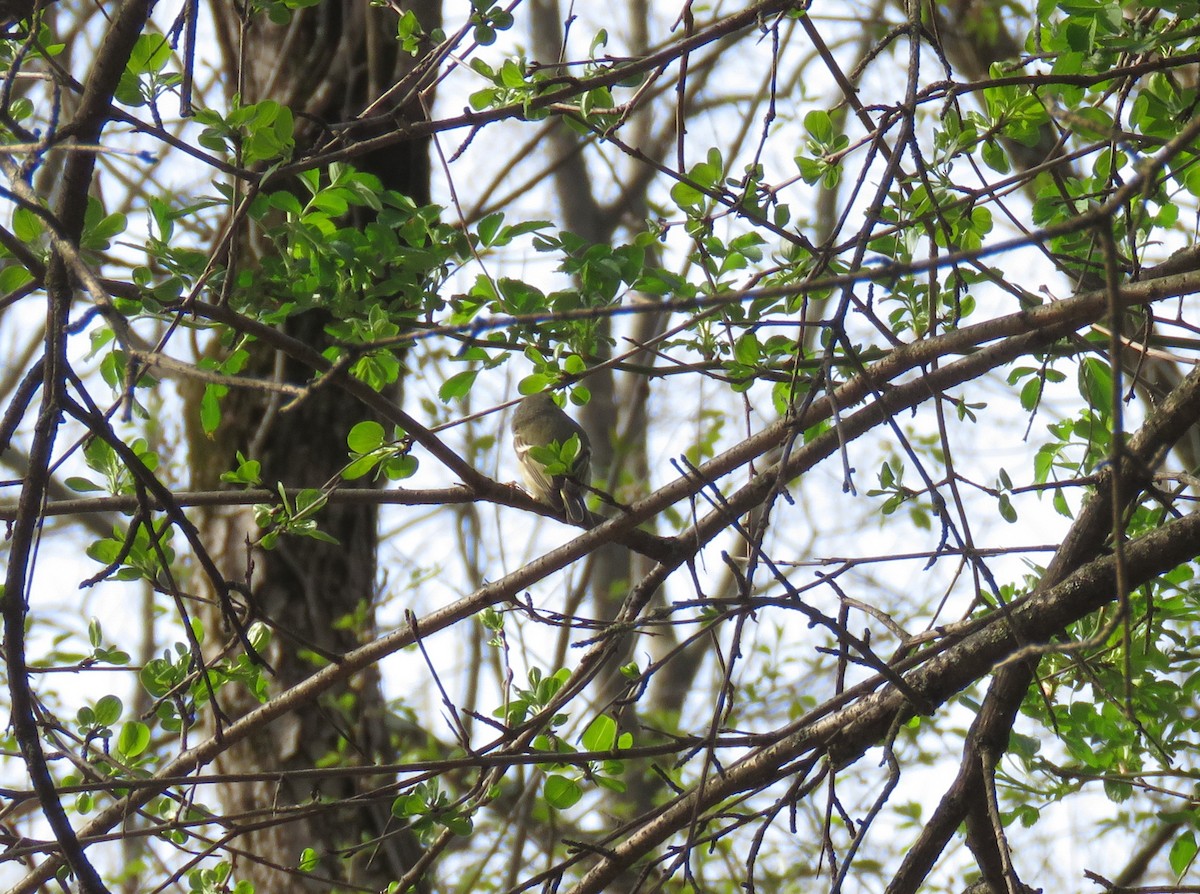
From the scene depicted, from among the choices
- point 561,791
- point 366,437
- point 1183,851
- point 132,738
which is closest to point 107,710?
point 132,738

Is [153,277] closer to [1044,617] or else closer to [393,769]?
[393,769]

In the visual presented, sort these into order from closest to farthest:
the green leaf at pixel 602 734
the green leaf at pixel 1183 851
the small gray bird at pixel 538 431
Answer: the green leaf at pixel 602 734 → the green leaf at pixel 1183 851 → the small gray bird at pixel 538 431

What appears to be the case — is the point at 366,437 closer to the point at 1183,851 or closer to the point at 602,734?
the point at 602,734

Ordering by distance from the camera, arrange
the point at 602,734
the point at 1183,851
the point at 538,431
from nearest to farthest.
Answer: the point at 602,734
the point at 1183,851
the point at 538,431

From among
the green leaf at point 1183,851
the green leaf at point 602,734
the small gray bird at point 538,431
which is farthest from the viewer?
the small gray bird at point 538,431

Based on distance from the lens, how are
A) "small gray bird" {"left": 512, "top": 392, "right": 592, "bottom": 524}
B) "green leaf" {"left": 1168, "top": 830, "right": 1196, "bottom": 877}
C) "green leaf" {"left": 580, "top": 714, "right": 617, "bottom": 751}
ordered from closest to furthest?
"green leaf" {"left": 580, "top": 714, "right": 617, "bottom": 751}
"green leaf" {"left": 1168, "top": 830, "right": 1196, "bottom": 877}
"small gray bird" {"left": 512, "top": 392, "right": 592, "bottom": 524}

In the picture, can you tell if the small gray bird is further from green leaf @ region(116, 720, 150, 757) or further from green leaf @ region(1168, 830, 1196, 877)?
green leaf @ region(1168, 830, 1196, 877)

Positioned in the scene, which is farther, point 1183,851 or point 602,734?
point 1183,851

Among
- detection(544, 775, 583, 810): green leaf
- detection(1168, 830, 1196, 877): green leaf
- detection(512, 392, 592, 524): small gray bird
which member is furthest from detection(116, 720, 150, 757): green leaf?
detection(1168, 830, 1196, 877): green leaf

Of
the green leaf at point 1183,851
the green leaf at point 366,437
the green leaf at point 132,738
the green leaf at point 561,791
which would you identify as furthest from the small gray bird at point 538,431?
the green leaf at point 1183,851

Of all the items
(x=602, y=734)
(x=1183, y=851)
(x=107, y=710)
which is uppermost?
(x=107, y=710)

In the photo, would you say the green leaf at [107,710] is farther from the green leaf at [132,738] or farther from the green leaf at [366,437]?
the green leaf at [366,437]

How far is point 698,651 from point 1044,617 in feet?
27.3

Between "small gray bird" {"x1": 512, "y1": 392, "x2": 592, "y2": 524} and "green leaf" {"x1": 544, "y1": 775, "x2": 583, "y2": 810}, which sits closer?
"green leaf" {"x1": 544, "y1": 775, "x2": 583, "y2": 810}
